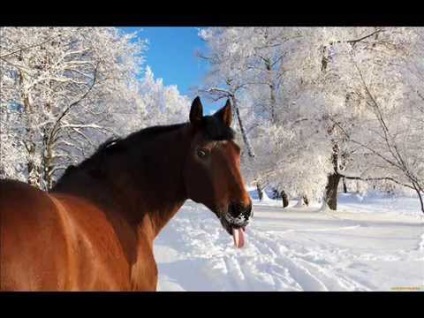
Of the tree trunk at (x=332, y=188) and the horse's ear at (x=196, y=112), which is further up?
the horse's ear at (x=196, y=112)

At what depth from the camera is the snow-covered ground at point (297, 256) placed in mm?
3787

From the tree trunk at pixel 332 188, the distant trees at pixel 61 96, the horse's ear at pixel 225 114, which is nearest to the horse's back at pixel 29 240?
the horse's ear at pixel 225 114

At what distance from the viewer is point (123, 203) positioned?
5.94ft

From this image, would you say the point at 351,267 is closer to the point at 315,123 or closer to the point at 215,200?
the point at 215,200

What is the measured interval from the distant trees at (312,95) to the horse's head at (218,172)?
22.5 feet

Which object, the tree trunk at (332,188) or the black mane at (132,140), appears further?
the tree trunk at (332,188)

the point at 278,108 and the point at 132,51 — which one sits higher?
the point at 132,51

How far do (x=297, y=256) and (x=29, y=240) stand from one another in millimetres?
4463

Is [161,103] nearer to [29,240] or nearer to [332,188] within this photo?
[332,188]

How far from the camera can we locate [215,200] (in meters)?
1.80

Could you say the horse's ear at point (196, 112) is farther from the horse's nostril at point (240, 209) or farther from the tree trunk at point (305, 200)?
the tree trunk at point (305, 200)

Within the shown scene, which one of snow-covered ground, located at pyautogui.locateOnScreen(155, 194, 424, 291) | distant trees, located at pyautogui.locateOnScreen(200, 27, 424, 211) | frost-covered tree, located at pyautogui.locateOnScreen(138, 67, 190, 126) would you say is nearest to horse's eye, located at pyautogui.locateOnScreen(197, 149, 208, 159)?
snow-covered ground, located at pyautogui.locateOnScreen(155, 194, 424, 291)
